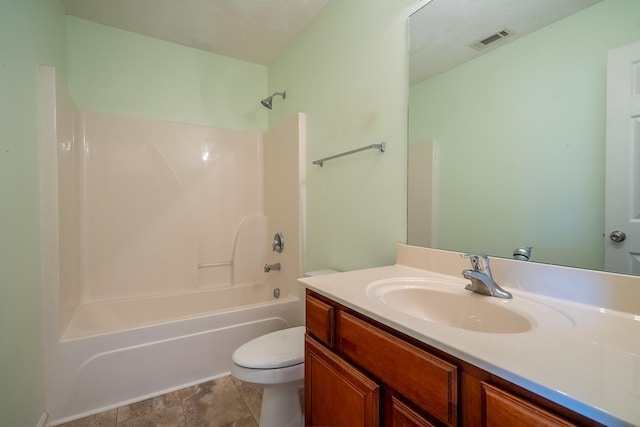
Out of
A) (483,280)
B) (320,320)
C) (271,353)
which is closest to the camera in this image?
(483,280)

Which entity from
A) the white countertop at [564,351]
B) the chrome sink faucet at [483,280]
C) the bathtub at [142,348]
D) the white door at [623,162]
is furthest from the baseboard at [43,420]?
the white door at [623,162]

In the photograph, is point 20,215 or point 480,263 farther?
point 20,215

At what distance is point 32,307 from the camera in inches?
50.9

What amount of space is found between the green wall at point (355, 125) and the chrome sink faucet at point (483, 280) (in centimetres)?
42

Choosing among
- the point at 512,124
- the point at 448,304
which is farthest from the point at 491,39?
the point at 448,304

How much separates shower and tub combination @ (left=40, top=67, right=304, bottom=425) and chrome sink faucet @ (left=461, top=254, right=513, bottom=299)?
1317mm

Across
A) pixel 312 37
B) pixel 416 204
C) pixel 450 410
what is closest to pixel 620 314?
pixel 450 410

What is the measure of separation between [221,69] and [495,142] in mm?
2365

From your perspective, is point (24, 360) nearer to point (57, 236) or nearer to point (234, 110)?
point (57, 236)

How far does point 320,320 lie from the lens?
3.26 ft

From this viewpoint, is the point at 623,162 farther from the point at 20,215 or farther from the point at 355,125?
the point at 20,215

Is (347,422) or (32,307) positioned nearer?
(347,422)

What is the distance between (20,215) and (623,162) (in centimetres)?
221

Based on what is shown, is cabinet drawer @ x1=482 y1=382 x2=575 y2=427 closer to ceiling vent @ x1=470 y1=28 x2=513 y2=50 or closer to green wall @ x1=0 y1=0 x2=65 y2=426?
ceiling vent @ x1=470 y1=28 x2=513 y2=50
